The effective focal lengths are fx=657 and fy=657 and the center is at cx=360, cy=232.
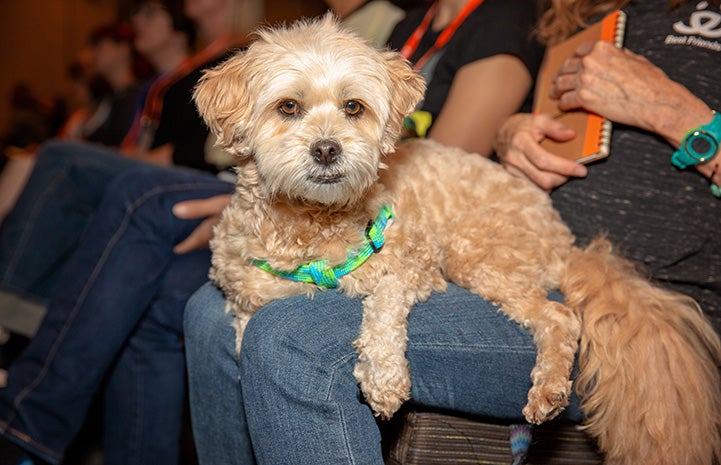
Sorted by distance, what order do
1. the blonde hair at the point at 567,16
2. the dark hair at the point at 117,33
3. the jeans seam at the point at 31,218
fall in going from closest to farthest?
the blonde hair at the point at 567,16, the jeans seam at the point at 31,218, the dark hair at the point at 117,33

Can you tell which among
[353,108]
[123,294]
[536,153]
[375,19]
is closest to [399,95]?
[353,108]

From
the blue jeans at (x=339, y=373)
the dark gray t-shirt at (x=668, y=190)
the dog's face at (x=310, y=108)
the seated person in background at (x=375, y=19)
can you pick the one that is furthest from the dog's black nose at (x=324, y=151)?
the seated person in background at (x=375, y=19)

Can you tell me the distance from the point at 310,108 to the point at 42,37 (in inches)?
344

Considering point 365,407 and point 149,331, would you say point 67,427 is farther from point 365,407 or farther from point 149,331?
point 365,407

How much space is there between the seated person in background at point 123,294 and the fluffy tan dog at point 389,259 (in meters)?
0.55

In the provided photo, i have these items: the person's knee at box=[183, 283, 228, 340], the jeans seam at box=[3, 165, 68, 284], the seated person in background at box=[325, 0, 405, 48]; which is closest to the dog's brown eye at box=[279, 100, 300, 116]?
the person's knee at box=[183, 283, 228, 340]

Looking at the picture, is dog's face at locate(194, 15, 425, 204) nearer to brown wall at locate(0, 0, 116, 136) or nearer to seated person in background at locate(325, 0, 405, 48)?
seated person in background at locate(325, 0, 405, 48)

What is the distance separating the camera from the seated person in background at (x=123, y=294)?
1.83 metres

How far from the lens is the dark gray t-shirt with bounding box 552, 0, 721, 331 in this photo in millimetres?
1455

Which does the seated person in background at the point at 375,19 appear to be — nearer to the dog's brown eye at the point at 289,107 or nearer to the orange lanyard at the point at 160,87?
the orange lanyard at the point at 160,87

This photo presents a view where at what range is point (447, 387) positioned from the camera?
125cm

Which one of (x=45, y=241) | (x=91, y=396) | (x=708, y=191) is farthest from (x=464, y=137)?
(x=45, y=241)

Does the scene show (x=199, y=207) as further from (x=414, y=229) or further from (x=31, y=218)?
(x=414, y=229)

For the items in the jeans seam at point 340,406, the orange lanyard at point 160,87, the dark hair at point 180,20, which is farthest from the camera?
the dark hair at point 180,20
